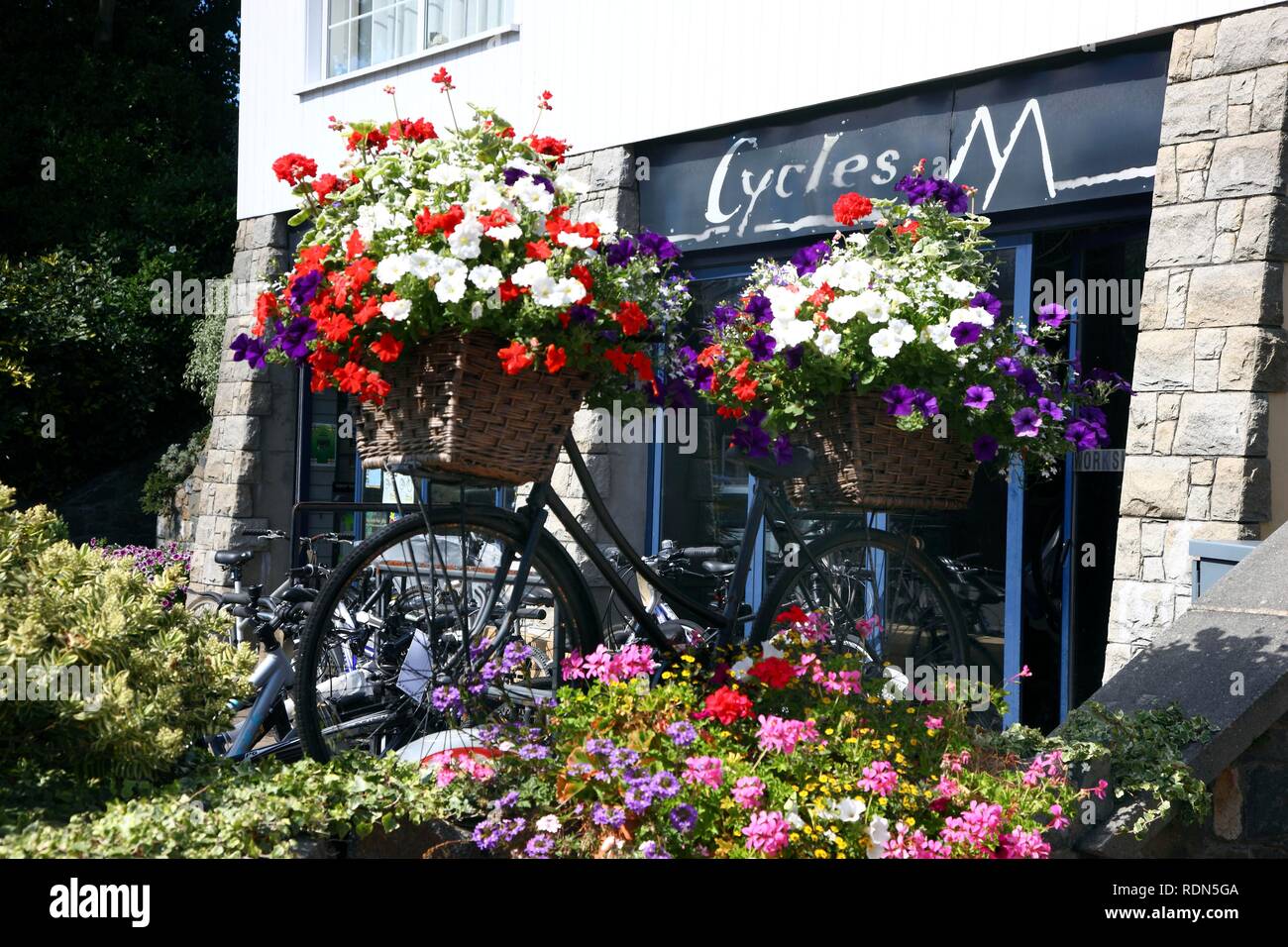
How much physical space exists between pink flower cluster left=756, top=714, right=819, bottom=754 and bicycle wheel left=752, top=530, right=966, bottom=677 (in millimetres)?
924

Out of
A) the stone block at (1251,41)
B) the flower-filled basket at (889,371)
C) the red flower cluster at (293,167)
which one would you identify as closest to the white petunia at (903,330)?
the flower-filled basket at (889,371)

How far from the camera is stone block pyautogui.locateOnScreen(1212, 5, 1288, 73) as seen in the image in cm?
495

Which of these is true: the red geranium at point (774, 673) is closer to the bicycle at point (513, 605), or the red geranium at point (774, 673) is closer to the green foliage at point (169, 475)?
the bicycle at point (513, 605)

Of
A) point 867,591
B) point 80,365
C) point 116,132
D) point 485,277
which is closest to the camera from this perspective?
point 485,277

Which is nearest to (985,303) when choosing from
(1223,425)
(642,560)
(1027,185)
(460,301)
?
(642,560)

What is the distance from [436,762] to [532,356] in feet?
3.11

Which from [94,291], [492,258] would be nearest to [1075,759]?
[492,258]

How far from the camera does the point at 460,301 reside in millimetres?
2789

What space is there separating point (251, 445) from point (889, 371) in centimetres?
760

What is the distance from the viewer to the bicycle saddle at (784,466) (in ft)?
11.6

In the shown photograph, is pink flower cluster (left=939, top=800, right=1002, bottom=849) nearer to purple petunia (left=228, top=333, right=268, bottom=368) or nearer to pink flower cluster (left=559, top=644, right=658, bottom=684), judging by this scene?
pink flower cluster (left=559, top=644, right=658, bottom=684)

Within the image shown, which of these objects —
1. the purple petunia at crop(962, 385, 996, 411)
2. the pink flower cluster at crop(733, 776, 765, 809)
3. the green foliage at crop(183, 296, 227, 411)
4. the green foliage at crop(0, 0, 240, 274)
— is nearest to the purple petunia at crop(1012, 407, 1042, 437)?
the purple petunia at crop(962, 385, 996, 411)

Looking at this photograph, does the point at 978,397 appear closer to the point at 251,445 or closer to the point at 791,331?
the point at 791,331
